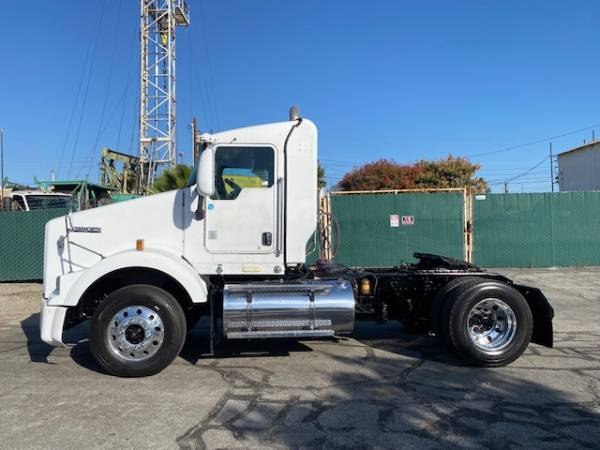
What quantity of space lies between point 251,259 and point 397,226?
8731 millimetres

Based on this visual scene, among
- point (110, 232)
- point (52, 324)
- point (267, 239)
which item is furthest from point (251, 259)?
point (52, 324)

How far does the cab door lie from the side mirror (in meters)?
0.28

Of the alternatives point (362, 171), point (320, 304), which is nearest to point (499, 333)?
point (320, 304)

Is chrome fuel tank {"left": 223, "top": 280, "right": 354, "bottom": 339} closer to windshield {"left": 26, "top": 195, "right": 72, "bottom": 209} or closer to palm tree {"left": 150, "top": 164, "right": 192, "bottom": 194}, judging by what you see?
palm tree {"left": 150, "top": 164, "right": 192, "bottom": 194}

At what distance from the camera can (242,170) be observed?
20.8 feet

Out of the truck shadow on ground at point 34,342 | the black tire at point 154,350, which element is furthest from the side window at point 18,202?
the black tire at point 154,350

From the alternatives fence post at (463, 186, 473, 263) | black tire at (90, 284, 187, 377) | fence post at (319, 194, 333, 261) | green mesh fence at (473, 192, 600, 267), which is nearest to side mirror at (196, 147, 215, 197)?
black tire at (90, 284, 187, 377)

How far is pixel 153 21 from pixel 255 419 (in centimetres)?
3799

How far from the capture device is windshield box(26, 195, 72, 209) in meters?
16.8

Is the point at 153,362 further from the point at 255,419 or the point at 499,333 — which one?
the point at 499,333

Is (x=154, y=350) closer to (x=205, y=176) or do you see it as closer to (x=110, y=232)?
Result: (x=110, y=232)

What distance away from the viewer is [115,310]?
5.80 m

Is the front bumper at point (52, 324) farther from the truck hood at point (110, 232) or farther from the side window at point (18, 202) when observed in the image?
the side window at point (18, 202)

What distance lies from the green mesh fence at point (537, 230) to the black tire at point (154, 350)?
1073cm
